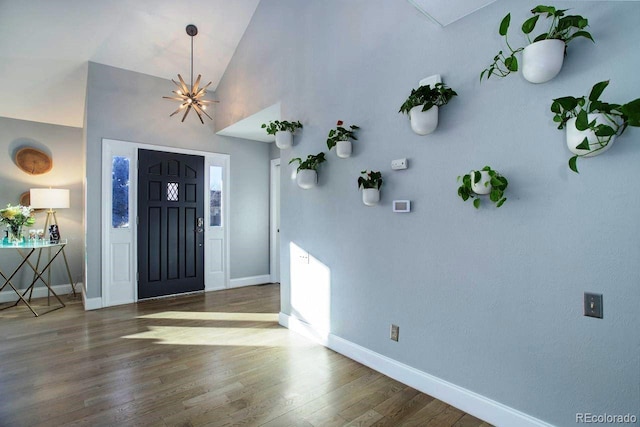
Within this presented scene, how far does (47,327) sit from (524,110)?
16.2 feet

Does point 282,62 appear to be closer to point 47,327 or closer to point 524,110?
point 524,110

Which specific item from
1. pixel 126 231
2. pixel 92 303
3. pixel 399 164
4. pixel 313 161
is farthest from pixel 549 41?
pixel 92 303

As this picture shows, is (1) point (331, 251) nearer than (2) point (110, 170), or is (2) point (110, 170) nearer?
(1) point (331, 251)

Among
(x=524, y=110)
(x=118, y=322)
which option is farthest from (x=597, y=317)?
(x=118, y=322)

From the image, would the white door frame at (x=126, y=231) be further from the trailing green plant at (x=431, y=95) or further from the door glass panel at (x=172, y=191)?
the trailing green plant at (x=431, y=95)

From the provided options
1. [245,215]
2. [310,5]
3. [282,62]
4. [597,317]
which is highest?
[310,5]

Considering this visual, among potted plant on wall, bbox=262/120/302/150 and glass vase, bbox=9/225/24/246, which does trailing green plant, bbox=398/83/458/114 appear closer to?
potted plant on wall, bbox=262/120/302/150

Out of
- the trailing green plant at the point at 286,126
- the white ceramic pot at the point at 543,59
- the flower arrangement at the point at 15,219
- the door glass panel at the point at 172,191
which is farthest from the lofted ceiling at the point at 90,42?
the white ceramic pot at the point at 543,59

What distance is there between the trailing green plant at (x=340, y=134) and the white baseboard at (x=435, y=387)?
1.79 m

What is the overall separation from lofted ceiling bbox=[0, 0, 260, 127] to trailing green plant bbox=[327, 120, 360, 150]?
251 centimetres

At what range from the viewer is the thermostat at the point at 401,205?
2.45m

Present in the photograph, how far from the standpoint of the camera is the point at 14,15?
354 cm

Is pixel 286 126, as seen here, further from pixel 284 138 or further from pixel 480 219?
pixel 480 219

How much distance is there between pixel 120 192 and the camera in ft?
15.1
